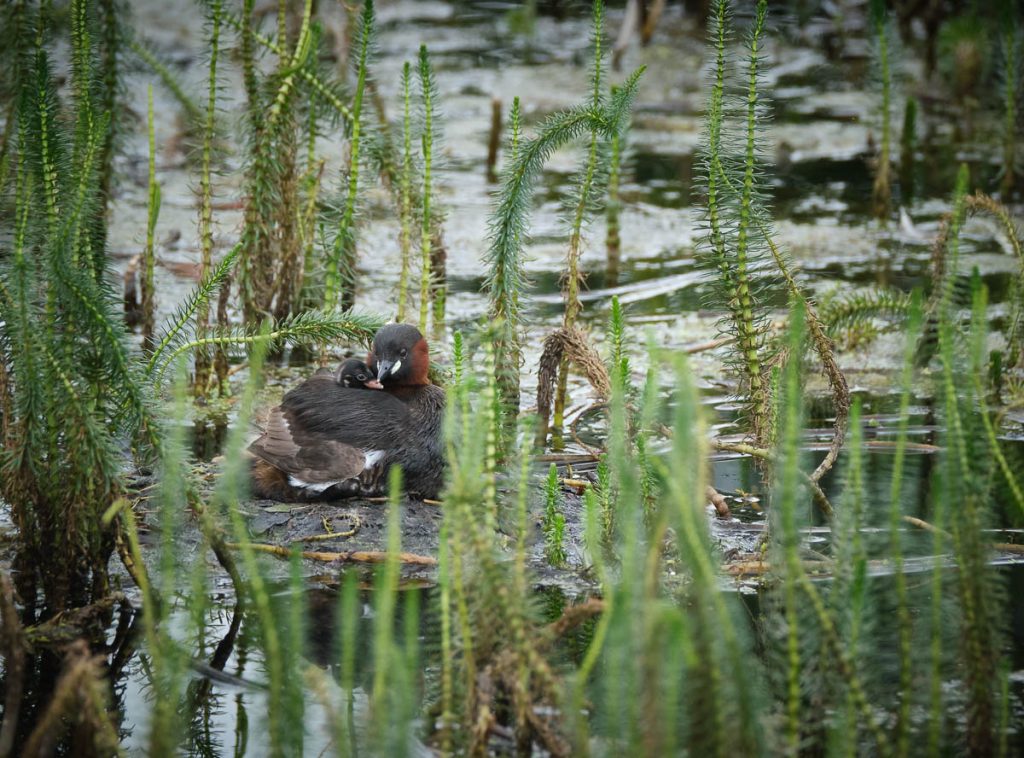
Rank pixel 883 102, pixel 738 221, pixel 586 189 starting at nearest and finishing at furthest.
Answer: pixel 738 221, pixel 586 189, pixel 883 102

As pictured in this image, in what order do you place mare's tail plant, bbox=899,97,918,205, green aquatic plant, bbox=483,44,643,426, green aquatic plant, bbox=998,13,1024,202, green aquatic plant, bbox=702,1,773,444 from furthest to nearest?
1. mare's tail plant, bbox=899,97,918,205
2. green aquatic plant, bbox=998,13,1024,202
3. green aquatic plant, bbox=483,44,643,426
4. green aquatic plant, bbox=702,1,773,444

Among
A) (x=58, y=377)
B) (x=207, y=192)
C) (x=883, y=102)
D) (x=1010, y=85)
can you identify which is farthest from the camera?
(x=883, y=102)

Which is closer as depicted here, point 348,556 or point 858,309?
point 348,556

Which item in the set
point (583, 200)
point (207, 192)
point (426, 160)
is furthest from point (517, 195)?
point (207, 192)

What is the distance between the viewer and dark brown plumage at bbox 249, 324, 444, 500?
5.13 metres

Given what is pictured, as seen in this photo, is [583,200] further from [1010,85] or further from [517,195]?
[1010,85]

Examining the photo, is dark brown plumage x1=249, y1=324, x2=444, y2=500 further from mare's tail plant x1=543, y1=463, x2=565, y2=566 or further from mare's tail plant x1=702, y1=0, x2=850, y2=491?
mare's tail plant x1=702, y1=0, x2=850, y2=491

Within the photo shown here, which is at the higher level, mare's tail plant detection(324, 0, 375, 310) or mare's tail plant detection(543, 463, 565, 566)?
mare's tail plant detection(324, 0, 375, 310)

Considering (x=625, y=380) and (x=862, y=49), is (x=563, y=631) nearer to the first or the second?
(x=625, y=380)

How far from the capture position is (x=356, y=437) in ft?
16.9

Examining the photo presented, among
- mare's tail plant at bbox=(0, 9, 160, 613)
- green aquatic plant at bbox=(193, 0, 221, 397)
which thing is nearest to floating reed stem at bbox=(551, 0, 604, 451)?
green aquatic plant at bbox=(193, 0, 221, 397)

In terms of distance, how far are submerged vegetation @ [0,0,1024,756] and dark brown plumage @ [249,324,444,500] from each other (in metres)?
0.15

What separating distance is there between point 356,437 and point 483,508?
151 cm

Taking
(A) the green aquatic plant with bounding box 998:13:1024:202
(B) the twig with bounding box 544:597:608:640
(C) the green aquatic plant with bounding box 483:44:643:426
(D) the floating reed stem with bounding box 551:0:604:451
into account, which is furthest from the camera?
(A) the green aquatic plant with bounding box 998:13:1024:202
